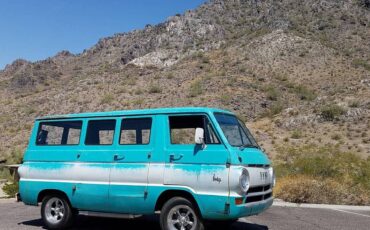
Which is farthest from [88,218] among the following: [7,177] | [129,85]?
[129,85]

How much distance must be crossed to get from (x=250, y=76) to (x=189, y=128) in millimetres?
47073

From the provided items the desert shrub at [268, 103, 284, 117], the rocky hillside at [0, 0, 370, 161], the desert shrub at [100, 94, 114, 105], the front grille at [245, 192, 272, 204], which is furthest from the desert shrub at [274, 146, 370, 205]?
the desert shrub at [100, 94, 114, 105]

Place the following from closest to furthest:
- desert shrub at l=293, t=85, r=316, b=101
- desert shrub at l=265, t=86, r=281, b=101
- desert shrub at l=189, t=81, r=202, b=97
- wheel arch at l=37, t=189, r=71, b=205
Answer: wheel arch at l=37, t=189, r=71, b=205
desert shrub at l=293, t=85, r=316, b=101
desert shrub at l=265, t=86, r=281, b=101
desert shrub at l=189, t=81, r=202, b=97

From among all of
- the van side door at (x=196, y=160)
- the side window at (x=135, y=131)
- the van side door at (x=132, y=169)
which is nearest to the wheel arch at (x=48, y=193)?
the van side door at (x=132, y=169)

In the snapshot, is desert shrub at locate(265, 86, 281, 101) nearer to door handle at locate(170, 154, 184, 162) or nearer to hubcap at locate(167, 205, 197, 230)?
door handle at locate(170, 154, 184, 162)

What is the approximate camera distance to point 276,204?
14.6 meters

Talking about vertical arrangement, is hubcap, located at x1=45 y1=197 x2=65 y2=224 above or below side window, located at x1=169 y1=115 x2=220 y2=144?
below

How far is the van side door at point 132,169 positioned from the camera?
907 centimetres

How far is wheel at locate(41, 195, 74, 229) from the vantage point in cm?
1005

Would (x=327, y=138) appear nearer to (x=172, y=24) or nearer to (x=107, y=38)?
(x=172, y=24)

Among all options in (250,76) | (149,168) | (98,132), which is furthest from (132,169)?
(250,76)

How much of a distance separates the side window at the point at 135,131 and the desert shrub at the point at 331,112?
3255 cm

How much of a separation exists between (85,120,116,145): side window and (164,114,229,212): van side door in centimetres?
155

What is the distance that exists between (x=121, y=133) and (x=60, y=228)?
2.56m
